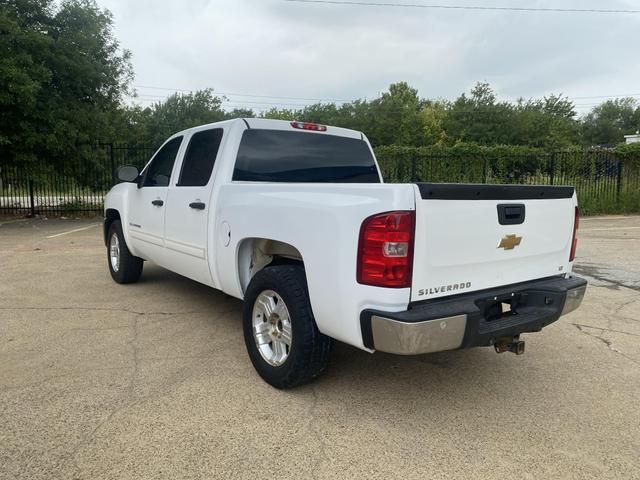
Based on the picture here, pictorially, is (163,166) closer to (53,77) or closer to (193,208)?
(193,208)

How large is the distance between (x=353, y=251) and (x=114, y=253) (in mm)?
4960

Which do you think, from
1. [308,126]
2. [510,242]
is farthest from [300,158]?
[510,242]

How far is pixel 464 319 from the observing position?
276cm

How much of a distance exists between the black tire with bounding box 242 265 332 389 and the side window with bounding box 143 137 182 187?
7.54 feet

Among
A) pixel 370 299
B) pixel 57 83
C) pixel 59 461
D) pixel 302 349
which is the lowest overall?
pixel 59 461

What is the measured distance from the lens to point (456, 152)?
680 inches

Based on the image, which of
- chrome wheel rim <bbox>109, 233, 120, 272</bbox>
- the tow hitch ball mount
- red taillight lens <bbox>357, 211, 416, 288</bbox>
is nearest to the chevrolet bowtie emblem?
the tow hitch ball mount

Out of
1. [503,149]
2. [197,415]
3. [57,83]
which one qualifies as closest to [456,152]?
[503,149]

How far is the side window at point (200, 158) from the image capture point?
451 cm

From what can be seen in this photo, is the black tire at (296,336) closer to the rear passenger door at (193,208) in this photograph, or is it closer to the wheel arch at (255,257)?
the wheel arch at (255,257)

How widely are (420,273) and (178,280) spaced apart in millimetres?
4859

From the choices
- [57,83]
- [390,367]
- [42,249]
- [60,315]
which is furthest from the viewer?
[57,83]

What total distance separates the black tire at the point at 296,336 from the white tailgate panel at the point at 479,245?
781 mm

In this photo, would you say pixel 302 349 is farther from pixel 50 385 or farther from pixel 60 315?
pixel 60 315
